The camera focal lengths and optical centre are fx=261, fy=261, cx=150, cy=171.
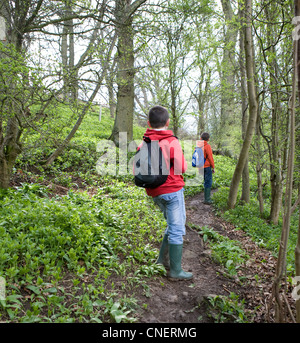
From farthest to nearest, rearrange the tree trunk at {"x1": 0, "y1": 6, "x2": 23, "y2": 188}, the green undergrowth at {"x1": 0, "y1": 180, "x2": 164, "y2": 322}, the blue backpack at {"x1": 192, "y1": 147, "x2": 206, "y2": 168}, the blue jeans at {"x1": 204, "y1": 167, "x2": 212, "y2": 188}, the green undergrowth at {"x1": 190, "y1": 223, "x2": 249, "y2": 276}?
the blue jeans at {"x1": 204, "y1": 167, "x2": 212, "y2": 188} → the blue backpack at {"x1": 192, "y1": 147, "x2": 206, "y2": 168} → the tree trunk at {"x1": 0, "y1": 6, "x2": 23, "y2": 188} → the green undergrowth at {"x1": 190, "y1": 223, "x2": 249, "y2": 276} → the green undergrowth at {"x1": 0, "y1": 180, "x2": 164, "y2": 322}

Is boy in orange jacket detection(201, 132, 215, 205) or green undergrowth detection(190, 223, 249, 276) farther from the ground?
boy in orange jacket detection(201, 132, 215, 205)

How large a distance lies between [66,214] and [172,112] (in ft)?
20.8

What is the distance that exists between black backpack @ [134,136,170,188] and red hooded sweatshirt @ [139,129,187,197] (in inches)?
2.5

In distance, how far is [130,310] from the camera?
8.83ft

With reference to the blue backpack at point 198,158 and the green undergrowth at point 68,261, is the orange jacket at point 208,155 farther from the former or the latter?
the green undergrowth at point 68,261

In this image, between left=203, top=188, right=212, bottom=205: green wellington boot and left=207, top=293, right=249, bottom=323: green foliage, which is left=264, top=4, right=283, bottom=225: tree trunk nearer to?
left=203, top=188, right=212, bottom=205: green wellington boot

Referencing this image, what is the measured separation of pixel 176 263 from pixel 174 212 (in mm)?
752

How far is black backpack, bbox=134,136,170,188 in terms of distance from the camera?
3217mm

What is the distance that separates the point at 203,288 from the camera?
3.59 metres

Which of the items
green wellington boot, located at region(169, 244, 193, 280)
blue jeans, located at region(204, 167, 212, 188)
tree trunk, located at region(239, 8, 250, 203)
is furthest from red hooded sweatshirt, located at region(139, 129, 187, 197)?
tree trunk, located at region(239, 8, 250, 203)

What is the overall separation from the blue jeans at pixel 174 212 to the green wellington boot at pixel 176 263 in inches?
3.5
